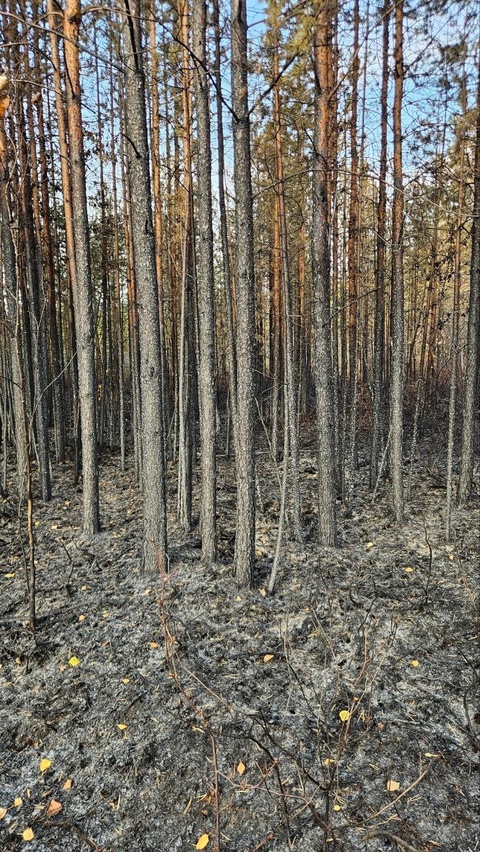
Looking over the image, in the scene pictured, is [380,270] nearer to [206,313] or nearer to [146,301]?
[206,313]

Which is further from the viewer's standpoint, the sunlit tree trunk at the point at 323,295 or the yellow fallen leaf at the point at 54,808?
the sunlit tree trunk at the point at 323,295

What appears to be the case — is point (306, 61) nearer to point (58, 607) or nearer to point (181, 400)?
point (181, 400)

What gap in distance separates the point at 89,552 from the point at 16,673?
2303 mm

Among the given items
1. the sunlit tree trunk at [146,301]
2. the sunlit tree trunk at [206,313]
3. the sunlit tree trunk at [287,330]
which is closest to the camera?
the sunlit tree trunk at [146,301]

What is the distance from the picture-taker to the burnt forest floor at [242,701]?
2586 millimetres

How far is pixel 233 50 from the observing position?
4.42 metres

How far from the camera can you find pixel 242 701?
351 centimetres

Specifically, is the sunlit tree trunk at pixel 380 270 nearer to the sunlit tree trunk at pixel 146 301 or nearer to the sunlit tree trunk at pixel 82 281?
the sunlit tree trunk at pixel 146 301

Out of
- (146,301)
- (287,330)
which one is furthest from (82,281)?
(287,330)

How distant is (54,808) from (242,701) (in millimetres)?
1397

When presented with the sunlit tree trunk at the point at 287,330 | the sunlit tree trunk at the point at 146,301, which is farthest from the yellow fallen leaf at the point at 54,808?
the sunlit tree trunk at the point at 287,330

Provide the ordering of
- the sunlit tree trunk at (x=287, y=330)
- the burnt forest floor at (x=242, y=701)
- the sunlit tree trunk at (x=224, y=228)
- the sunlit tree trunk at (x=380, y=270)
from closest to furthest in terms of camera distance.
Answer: the burnt forest floor at (x=242, y=701) → the sunlit tree trunk at (x=287, y=330) → the sunlit tree trunk at (x=224, y=228) → the sunlit tree trunk at (x=380, y=270)

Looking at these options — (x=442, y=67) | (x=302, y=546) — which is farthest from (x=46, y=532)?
(x=442, y=67)

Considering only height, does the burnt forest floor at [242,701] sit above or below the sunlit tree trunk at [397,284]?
below
